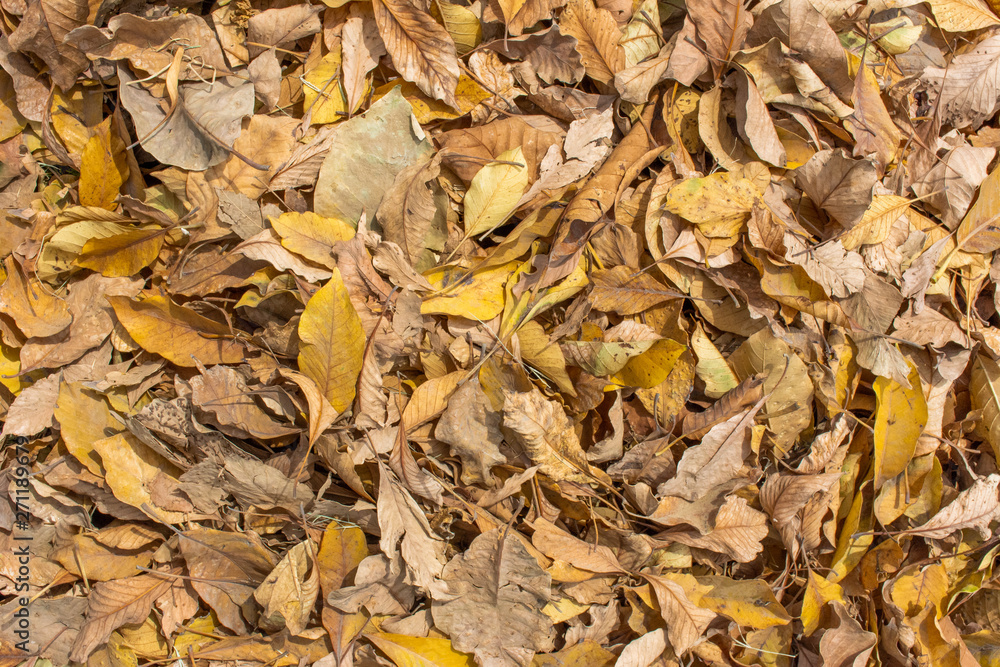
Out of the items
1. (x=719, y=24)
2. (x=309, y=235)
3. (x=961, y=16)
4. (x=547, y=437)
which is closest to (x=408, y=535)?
(x=547, y=437)

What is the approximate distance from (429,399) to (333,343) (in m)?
0.17

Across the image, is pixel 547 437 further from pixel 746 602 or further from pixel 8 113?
pixel 8 113

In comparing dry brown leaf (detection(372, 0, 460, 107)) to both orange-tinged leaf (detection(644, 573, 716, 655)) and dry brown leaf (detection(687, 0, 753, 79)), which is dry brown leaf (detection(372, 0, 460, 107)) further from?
orange-tinged leaf (detection(644, 573, 716, 655))

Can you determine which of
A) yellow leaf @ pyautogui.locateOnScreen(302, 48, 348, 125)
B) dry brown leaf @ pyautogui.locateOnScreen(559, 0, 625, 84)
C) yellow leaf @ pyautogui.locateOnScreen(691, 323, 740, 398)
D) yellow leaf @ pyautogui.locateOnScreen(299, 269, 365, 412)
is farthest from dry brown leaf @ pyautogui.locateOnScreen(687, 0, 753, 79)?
yellow leaf @ pyautogui.locateOnScreen(299, 269, 365, 412)

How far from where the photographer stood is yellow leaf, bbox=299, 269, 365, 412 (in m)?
0.94

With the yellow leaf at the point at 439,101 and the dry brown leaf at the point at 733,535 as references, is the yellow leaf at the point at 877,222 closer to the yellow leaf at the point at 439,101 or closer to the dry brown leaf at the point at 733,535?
the dry brown leaf at the point at 733,535

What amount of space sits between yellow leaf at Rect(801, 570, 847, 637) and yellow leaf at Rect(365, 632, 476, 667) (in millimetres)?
545

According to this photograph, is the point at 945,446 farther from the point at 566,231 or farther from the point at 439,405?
the point at 439,405

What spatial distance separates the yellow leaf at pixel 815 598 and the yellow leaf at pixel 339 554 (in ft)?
2.38

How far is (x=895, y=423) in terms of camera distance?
1084 mm

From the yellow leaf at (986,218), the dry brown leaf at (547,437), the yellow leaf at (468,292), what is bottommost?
the dry brown leaf at (547,437)

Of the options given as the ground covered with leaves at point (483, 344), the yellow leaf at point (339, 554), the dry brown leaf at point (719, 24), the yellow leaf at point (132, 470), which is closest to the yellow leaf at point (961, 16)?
the ground covered with leaves at point (483, 344)

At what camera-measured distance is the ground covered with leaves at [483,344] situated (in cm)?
102

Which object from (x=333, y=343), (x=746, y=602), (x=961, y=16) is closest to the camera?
(x=333, y=343)
